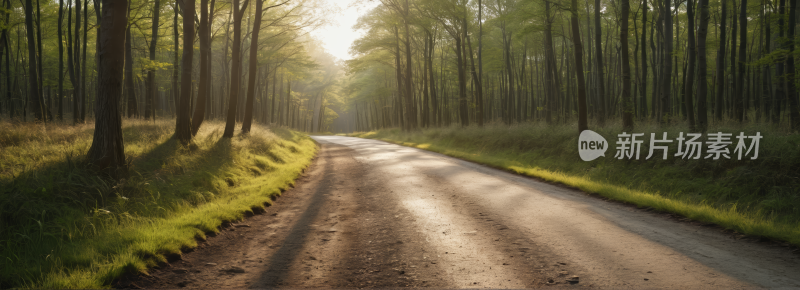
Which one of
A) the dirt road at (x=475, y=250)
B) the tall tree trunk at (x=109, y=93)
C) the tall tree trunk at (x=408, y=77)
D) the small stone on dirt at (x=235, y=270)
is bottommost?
the small stone on dirt at (x=235, y=270)

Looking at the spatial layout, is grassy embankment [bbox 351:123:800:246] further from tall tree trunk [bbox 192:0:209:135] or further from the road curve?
tall tree trunk [bbox 192:0:209:135]

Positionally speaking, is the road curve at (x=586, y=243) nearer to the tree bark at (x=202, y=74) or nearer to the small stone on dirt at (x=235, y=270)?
the small stone on dirt at (x=235, y=270)

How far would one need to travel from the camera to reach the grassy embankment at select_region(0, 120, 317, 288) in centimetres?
402

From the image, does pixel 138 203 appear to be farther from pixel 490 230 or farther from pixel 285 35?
pixel 285 35

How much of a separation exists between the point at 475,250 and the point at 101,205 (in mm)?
5523

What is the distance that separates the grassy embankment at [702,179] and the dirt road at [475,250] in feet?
1.90

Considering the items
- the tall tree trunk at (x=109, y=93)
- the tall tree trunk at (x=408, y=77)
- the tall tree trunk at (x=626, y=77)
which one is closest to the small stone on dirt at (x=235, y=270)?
the tall tree trunk at (x=109, y=93)

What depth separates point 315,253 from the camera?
4652 mm

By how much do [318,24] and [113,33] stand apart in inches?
612

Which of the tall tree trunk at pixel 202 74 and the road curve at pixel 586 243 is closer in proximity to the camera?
the road curve at pixel 586 243

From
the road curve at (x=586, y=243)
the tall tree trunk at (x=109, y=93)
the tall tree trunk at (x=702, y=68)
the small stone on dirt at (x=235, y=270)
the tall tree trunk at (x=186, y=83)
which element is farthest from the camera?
the tall tree trunk at (x=702, y=68)

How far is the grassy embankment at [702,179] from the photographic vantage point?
6.00 meters

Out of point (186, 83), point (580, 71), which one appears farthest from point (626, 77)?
point (186, 83)

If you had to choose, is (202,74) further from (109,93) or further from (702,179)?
(702,179)
